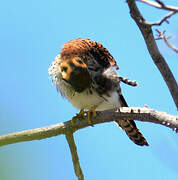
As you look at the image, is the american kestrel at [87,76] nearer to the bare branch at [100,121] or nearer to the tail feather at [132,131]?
the tail feather at [132,131]

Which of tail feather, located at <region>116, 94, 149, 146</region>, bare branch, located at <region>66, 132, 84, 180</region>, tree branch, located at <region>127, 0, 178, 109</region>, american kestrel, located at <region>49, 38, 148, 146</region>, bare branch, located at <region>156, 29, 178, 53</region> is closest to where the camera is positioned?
tree branch, located at <region>127, 0, 178, 109</region>

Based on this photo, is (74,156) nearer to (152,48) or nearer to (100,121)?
(100,121)

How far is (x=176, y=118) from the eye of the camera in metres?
2.77

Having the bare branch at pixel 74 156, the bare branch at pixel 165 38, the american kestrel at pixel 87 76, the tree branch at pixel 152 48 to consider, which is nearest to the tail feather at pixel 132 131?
the american kestrel at pixel 87 76

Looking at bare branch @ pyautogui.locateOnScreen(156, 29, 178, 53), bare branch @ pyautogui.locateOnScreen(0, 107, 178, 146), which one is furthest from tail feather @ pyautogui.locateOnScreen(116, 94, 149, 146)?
bare branch @ pyautogui.locateOnScreen(156, 29, 178, 53)

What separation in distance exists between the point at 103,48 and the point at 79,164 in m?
1.64

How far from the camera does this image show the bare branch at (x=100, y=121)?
2.84m

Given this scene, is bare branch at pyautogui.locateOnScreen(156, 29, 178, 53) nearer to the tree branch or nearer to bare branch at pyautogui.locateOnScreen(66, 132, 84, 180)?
the tree branch

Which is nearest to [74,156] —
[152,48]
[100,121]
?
[100,121]

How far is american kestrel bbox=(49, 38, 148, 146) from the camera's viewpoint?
385 cm

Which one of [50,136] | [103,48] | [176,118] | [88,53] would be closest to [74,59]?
[88,53]

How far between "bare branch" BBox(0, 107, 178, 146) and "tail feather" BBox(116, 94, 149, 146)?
885 millimetres

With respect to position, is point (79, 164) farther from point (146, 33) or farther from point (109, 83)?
point (146, 33)

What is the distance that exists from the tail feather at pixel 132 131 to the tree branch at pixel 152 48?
1.64m
